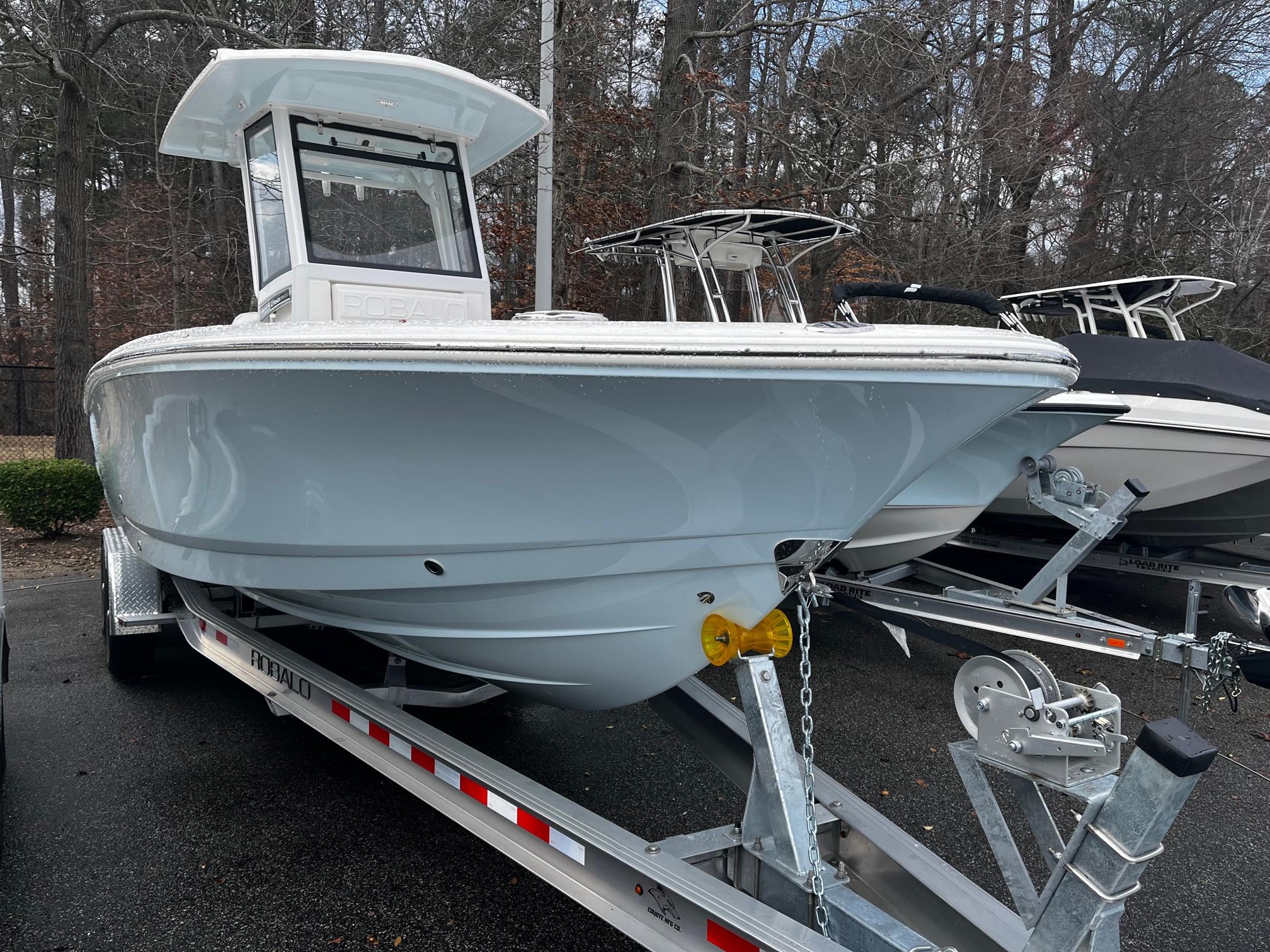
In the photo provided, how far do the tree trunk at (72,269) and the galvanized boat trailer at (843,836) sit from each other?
28.5 ft

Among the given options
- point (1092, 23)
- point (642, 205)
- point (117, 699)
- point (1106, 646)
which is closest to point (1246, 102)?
point (1092, 23)

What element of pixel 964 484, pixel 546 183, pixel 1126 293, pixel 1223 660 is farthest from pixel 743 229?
pixel 546 183

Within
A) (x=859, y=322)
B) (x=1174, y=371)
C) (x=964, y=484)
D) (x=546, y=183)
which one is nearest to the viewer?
(x=859, y=322)

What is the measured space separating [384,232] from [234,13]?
8.42 meters

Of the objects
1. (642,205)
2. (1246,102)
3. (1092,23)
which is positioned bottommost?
(642,205)

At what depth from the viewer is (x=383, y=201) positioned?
12.5ft

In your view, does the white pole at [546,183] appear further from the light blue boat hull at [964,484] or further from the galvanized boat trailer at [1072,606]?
the light blue boat hull at [964,484]

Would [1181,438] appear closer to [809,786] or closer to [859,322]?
[859,322]

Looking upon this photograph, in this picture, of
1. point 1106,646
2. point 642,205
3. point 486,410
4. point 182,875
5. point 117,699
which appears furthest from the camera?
point 642,205

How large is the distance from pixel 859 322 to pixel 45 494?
773 cm

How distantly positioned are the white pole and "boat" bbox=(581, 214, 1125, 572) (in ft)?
8.07

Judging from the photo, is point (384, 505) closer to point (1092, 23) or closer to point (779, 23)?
point (779, 23)

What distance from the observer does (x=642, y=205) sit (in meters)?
12.2

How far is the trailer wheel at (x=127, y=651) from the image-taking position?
14.9 feet
